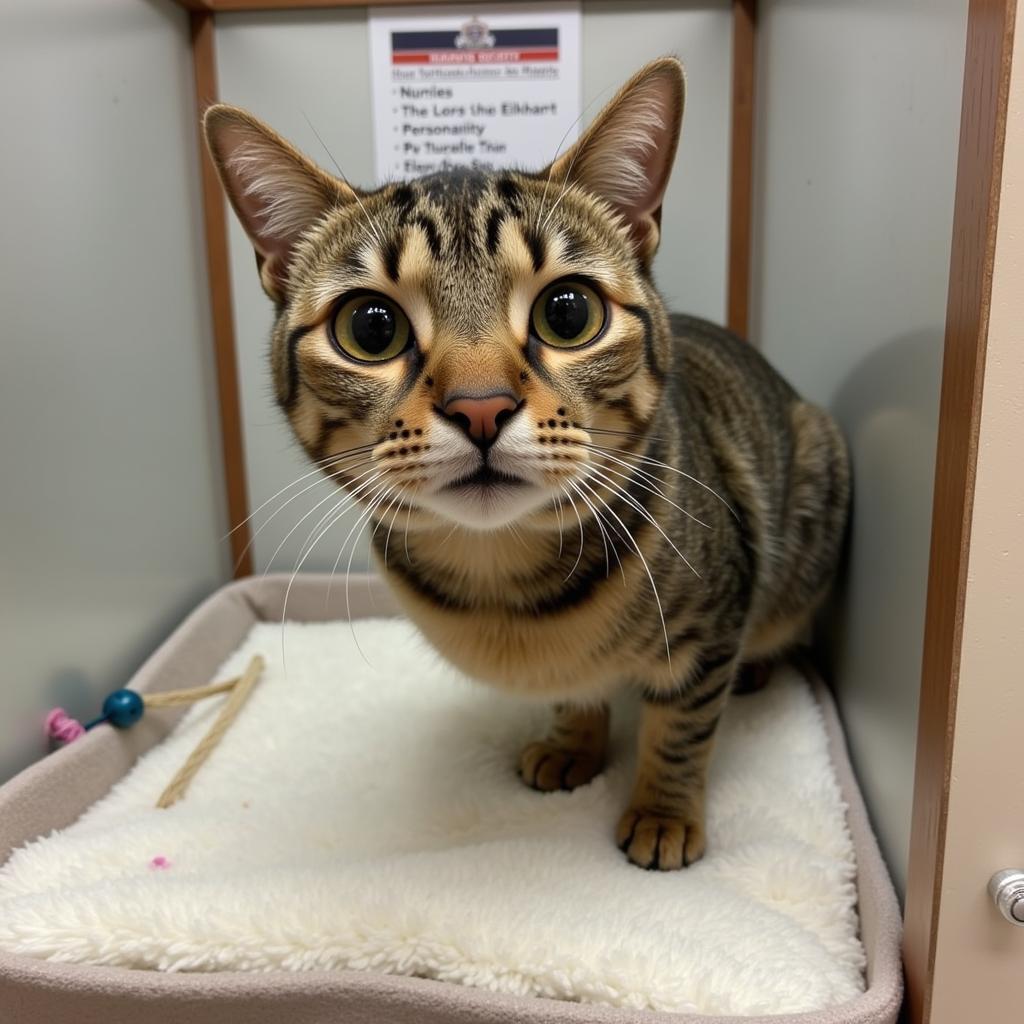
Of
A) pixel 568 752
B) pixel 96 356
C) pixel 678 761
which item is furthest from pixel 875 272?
pixel 96 356

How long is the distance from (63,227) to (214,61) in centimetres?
52

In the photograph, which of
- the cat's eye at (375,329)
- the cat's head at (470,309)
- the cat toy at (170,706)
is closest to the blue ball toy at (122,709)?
the cat toy at (170,706)

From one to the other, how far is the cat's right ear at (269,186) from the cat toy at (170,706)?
618 mm

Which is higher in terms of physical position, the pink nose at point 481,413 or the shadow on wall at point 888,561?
the pink nose at point 481,413

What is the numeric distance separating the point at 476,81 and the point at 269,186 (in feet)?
2.26

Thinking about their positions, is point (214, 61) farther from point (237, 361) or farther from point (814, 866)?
point (814, 866)

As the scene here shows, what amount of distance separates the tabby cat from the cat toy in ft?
1.42

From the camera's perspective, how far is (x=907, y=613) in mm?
827

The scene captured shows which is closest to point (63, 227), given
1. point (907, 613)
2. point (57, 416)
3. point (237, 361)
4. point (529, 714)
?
point (57, 416)

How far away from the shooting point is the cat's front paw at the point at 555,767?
1.11m

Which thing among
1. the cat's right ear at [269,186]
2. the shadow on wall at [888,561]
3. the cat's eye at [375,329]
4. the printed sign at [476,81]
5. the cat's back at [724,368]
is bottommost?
the shadow on wall at [888,561]

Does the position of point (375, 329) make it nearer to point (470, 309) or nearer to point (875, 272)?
point (470, 309)

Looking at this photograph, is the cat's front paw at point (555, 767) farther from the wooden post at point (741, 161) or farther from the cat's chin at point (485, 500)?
the wooden post at point (741, 161)

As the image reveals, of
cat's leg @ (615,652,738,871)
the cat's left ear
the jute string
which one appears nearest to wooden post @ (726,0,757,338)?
the cat's left ear
